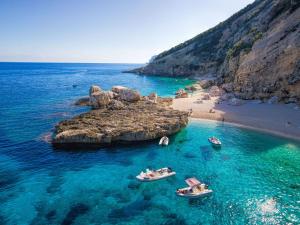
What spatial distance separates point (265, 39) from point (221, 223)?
54.1 metres

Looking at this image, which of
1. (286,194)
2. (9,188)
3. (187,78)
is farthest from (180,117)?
(187,78)

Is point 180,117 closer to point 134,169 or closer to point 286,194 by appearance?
point 134,169

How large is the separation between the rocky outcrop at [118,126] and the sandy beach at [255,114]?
378 inches

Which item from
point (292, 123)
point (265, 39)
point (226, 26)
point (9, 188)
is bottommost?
point (9, 188)

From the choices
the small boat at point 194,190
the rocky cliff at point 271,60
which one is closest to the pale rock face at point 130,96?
the rocky cliff at point 271,60

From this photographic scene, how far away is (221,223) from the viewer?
19.1 m

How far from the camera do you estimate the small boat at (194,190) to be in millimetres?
22422

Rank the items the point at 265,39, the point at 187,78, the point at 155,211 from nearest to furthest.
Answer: the point at 155,211 < the point at 265,39 < the point at 187,78

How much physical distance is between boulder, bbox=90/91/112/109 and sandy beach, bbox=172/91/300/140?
15691mm

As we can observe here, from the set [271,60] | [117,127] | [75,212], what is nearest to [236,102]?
[271,60]

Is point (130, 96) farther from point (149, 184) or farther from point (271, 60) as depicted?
point (149, 184)

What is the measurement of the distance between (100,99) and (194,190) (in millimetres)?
36136

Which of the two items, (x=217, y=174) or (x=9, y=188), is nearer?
(x=9, y=188)

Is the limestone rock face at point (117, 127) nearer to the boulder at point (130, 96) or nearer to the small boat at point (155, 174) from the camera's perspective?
the small boat at point (155, 174)
